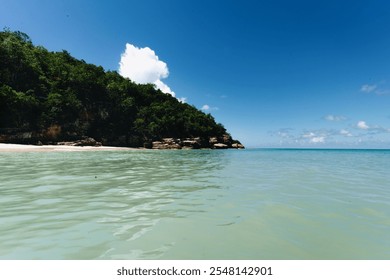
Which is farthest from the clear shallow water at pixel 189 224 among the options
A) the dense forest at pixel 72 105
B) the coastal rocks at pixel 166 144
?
the coastal rocks at pixel 166 144

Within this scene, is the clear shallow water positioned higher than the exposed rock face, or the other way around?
the exposed rock face

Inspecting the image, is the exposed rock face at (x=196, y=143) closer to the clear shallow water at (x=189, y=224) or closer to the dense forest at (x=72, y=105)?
the dense forest at (x=72, y=105)

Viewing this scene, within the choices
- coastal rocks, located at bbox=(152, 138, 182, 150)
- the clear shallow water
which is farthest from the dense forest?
the clear shallow water

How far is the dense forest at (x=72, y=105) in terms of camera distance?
4109 cm

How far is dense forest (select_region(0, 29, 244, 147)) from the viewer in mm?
41094

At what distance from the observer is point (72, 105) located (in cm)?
4947

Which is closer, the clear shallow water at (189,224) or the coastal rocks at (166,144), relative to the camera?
the clear shallow water at (189,224)

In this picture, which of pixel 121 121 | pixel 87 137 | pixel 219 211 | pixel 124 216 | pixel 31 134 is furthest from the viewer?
pixel 121 121

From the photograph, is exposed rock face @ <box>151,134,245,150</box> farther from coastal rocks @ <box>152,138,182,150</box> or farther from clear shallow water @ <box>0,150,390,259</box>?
clear shallow water @ <box>0,150,390,259</box>
